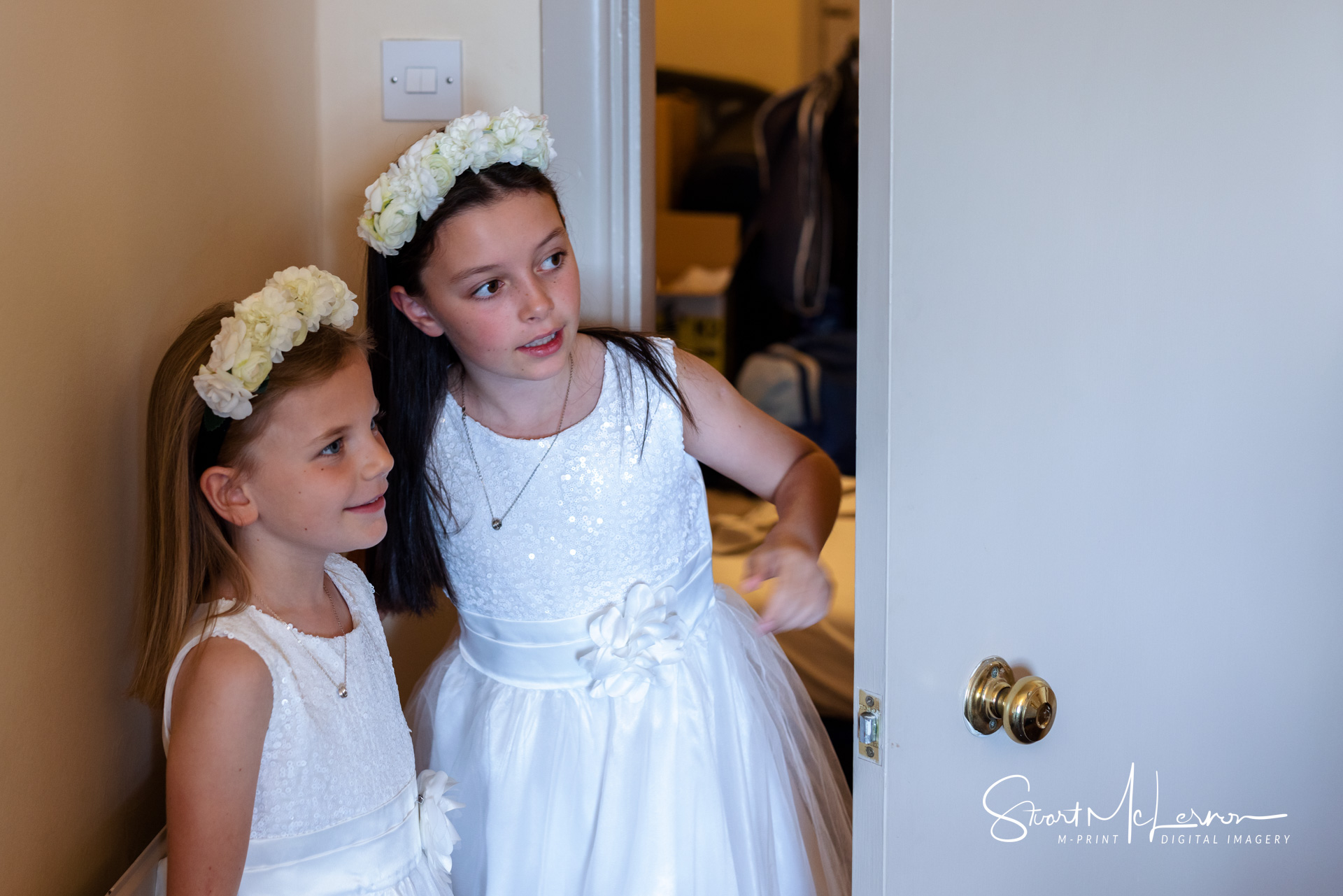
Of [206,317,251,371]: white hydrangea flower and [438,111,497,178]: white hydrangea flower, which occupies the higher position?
[438,111,497,178]: white hydrangea flower

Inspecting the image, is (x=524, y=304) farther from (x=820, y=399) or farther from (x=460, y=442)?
(x=820, y=399)

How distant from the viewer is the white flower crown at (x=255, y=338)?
0.92 metres

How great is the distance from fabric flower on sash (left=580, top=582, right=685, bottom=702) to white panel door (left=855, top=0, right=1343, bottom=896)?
35 centimetres

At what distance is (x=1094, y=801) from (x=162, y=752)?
0.97 meters

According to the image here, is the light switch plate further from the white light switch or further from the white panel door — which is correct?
the white panel door

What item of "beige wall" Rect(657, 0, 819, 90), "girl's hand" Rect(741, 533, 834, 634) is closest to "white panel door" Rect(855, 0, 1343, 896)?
"girl's hand" Rect(741, 533, 834, 634)

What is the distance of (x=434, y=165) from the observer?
1.10 meters

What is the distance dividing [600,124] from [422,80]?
252 mm

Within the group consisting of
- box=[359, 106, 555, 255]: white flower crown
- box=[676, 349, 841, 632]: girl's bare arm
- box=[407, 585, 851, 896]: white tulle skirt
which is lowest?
box=[407, 585, 851, 896]: white tulle skirt

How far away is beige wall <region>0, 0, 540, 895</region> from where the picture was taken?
2.76 ft

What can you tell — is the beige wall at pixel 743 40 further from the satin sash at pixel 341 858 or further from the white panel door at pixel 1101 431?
the satin sash at pixel 341 858

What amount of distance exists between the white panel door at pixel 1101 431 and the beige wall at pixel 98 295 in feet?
2.27

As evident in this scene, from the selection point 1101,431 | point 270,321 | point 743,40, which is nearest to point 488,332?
point 270,321

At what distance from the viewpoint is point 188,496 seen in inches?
37.6
